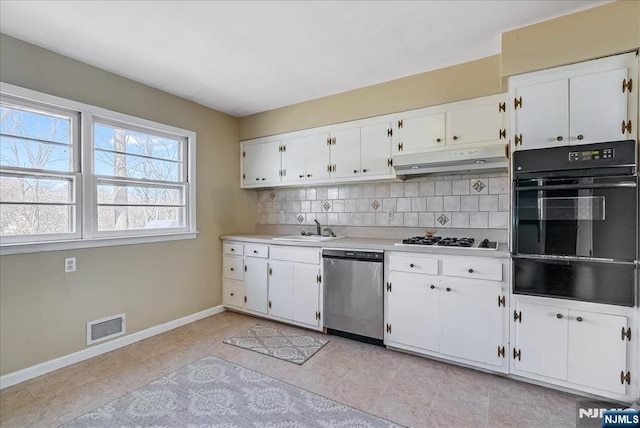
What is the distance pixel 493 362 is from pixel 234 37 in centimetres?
313

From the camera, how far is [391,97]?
3039 millimetres

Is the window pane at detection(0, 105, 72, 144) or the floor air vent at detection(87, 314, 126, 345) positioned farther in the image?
the floor air vent at detection(87, 314, 126, 345)

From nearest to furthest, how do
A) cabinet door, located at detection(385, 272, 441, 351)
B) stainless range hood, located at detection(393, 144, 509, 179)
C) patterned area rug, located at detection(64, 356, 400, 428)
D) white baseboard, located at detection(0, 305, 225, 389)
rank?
patterned area rug, located at detection(64, 356, 400, 428)
white baseboard, located at detection(0, 305, 225, 389)
stainless range hood, located at detection(393, 144, 509, 179)
cabinet door, located at detection(385, 272, 441, 351)

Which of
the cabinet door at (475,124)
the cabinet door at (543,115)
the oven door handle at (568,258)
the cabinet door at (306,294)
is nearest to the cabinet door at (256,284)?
the cabinet door at (306,294)

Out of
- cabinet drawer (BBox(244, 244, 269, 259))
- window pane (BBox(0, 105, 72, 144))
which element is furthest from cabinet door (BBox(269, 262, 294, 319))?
window pane (BBox(0, 105, 72, 144))

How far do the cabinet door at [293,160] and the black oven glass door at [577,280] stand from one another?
7.65 feet

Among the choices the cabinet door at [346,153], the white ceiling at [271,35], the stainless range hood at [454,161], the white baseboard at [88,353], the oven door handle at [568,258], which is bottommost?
the white baseboard at [88,353]

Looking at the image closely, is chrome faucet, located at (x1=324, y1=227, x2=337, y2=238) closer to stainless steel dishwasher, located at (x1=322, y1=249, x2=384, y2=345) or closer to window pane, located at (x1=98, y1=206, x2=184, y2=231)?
stainless steel dishwasher, located at (x1=322, y1=249, x2=384, y2=345)

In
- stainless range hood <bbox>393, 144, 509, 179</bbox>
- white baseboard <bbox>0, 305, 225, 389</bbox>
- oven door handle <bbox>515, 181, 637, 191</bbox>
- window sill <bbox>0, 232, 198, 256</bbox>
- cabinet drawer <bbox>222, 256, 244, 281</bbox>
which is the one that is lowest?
white baseboard <bbox>0, 305, 225, 389</bbox>

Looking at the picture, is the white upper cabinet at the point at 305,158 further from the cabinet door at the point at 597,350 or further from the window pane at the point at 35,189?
the cabinet door at the point at 597,350

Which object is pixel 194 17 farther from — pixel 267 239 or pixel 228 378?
pixel 228 378

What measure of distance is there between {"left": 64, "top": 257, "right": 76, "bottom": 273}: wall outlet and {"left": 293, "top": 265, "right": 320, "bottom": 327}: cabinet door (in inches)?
76.7

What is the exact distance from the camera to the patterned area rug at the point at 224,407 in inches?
73.0

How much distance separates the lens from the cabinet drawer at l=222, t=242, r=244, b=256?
378cm
